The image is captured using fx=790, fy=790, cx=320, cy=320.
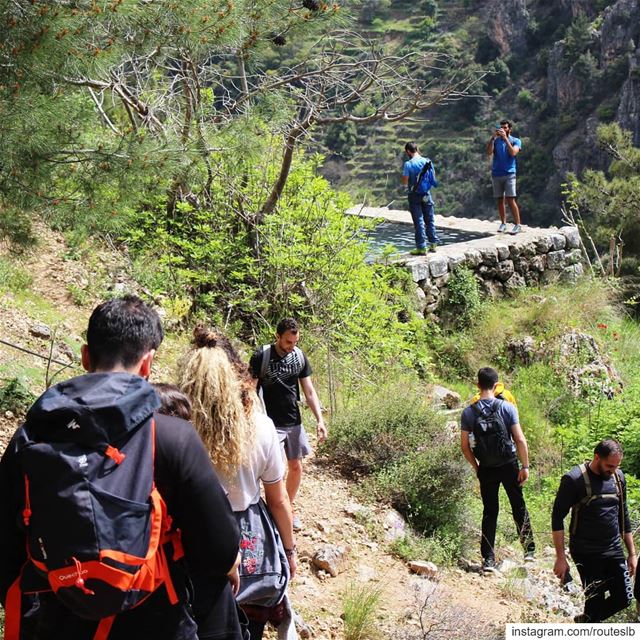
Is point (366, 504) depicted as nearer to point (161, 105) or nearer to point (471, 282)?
point (161, 105)

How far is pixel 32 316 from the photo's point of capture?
6.64 meters

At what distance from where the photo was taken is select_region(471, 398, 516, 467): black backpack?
4.76 meters

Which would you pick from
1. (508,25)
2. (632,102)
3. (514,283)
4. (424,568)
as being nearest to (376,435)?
(424,568)

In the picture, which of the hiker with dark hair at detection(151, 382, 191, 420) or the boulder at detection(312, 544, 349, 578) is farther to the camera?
the boulder at detection(312, 544, 349, 578)

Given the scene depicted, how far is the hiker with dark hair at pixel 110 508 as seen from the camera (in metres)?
1.63

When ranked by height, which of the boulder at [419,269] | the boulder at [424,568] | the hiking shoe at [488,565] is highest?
the boulder at [419,269]

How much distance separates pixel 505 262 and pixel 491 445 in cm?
680

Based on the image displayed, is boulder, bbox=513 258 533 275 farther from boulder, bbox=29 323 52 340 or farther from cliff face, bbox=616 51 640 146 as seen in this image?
cliff face, bbox=616 51 640 146

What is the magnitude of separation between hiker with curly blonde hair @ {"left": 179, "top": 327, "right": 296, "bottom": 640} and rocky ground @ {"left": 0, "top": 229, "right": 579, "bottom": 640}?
105 centimetres

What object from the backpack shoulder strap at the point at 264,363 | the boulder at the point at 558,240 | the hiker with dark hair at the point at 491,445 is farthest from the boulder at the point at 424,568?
the boulder at the point at 558,240

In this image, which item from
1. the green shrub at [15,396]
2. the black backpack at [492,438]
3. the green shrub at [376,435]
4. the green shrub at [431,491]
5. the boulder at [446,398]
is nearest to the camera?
the black backpack at [492,438]

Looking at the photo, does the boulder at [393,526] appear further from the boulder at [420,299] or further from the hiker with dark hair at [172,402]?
the boulder at [420,299]

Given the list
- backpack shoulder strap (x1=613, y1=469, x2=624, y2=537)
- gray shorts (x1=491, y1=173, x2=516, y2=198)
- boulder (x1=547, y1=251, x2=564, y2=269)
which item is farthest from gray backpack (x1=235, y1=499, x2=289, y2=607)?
boulder (x1=547, y1=251, x2=564, y2=269)

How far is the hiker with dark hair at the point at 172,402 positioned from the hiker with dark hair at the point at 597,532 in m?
2.56
